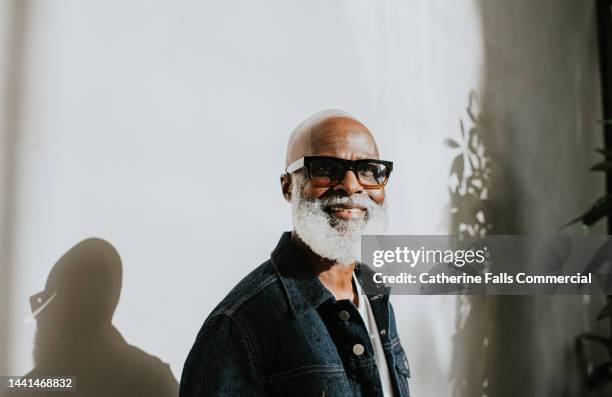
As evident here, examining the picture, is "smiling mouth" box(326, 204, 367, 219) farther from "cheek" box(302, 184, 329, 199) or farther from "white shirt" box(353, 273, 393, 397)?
"white shirt" box(353, 273, 393, 397)

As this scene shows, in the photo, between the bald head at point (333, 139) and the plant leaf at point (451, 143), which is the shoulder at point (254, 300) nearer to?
the bald head at point (333, 139)

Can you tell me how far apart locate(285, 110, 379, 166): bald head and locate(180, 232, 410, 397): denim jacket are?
0.50ft

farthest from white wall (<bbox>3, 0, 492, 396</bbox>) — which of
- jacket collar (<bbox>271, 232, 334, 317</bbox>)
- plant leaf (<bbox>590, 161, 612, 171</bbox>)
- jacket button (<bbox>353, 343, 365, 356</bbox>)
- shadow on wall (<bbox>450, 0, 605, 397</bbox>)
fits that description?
plant leaf (<bbox>590, 161, 612, 171</bbox>)

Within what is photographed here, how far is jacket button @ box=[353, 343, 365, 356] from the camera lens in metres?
0.81

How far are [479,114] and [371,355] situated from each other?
3.36ft

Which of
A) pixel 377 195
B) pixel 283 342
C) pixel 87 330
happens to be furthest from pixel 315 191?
pixel 87 330

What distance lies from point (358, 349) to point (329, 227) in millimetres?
195

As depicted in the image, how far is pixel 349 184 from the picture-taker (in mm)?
838

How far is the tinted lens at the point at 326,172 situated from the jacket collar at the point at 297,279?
0.12m

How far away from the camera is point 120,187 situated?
0.78 m

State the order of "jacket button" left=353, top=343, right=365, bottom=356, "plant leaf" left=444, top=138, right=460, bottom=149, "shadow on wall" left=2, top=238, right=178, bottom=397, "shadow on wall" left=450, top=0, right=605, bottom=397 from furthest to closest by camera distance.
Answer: "shadow on wall" left=450, top=0, right=605, bottom=397
"plant leaf" left=444, top=138, right=460, bottom=149
"jacket button" left=353, top=343, right=365, bottom=356
"shadow on wall" left=2, top=238, right=178, bottom=397

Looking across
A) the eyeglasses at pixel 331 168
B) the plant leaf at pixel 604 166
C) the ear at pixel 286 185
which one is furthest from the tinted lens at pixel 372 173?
the plant leaf at pixel 604 166

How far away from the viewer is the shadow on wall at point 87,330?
701 mm

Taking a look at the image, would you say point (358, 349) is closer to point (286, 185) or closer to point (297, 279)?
point (297, 279)
